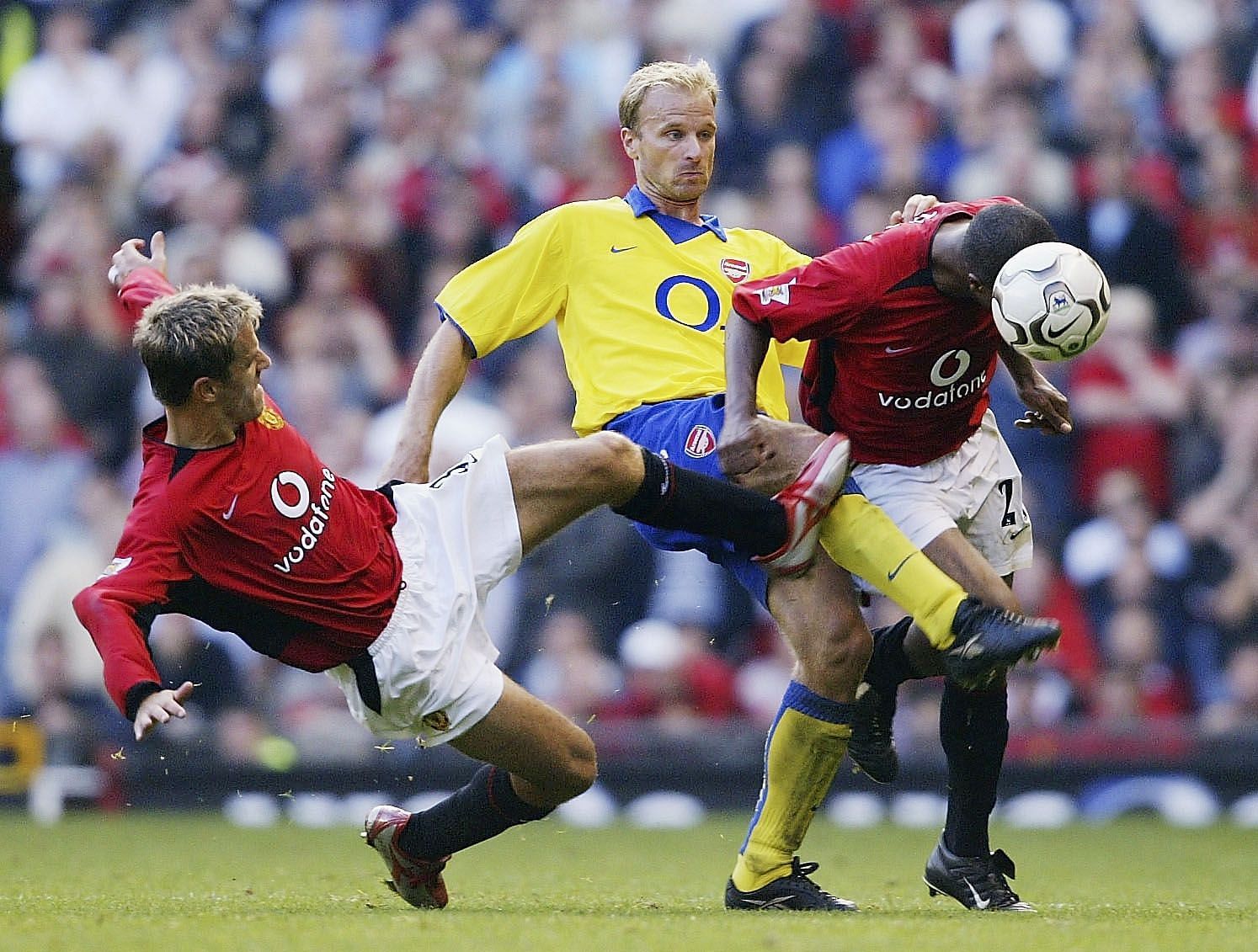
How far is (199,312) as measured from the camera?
213 inches

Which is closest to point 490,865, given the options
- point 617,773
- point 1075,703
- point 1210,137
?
point 617,773

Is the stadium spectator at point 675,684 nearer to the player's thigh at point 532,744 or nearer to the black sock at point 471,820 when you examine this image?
the black sock at point 471,820

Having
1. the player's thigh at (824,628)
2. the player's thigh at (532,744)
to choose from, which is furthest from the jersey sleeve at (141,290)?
the player's thigh at (824,628)

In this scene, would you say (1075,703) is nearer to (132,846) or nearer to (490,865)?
(490,865)

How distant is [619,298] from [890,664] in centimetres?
150

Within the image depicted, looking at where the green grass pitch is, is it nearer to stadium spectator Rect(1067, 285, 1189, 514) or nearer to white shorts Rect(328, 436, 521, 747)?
white shorts Rect(328, 436, 521, 747)

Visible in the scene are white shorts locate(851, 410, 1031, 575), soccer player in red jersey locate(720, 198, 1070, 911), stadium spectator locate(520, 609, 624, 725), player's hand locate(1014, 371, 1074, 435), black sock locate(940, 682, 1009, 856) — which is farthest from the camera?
stadium spectator locate(520, 609, 624, 725)

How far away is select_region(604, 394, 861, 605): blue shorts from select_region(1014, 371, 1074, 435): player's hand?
648 millimetres

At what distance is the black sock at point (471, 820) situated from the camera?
A: 19.5 feet

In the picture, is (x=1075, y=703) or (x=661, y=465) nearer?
(x=661, y=465)

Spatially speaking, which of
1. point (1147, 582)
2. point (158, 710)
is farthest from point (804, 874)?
point (1147, 582)

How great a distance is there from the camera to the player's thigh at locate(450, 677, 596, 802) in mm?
5633

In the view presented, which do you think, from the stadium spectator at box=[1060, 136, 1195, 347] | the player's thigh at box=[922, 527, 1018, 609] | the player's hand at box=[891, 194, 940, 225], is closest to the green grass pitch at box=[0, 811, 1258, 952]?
the player's thigh at box=[922, 527, 1018, 609]

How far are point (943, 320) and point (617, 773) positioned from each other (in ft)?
17.7
